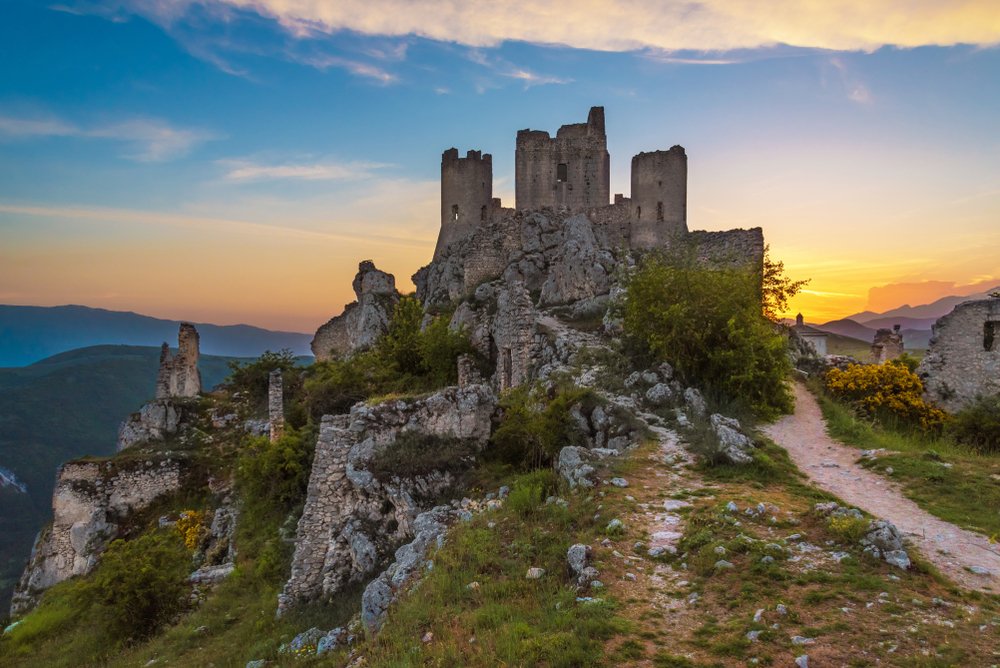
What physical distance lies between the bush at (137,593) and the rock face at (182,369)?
18253 millimetres

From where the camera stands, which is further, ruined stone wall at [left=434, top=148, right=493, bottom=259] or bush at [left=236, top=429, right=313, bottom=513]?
ruined stone wall at [left=434, top=148, right=493, bottom=259]

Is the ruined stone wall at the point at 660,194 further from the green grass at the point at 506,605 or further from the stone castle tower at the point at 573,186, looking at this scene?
the green grass at the point at 506,605

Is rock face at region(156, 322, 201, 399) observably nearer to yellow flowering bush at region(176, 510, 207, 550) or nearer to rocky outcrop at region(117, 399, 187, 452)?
rocky outcrop at region(117, 399, 187, 452)

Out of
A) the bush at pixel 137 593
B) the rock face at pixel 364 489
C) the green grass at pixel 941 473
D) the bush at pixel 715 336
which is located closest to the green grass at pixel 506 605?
the rock face at pixel 364 489

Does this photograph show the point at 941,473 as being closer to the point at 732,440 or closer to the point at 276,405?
the point at 732,440

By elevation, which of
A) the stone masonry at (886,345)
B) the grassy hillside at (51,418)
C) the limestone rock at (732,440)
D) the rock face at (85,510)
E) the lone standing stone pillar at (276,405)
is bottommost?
the grassy hillside at (51,418)

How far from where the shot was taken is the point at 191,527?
812 inches

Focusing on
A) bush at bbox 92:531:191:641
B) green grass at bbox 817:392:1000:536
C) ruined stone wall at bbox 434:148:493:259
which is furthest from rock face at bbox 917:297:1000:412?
ruined stone wall at bbox 434:148:493:259

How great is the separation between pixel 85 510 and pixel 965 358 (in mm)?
32112

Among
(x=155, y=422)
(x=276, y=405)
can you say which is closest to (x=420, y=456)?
(x=276, y=405)

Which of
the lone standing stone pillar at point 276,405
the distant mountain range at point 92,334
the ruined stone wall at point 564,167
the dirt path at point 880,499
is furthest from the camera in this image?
the distant mountain range at point 92,334

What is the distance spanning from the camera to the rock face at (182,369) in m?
31.3

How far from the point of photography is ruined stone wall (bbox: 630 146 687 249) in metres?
37.0

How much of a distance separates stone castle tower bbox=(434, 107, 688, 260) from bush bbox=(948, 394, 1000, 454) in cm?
2182
